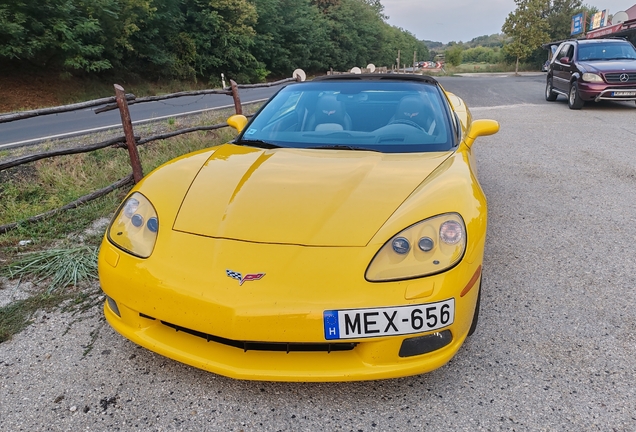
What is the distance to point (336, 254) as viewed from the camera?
1732 millimetres

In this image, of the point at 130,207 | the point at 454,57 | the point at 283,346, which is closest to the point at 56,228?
the point at 130,207

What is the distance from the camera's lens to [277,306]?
63.3 inches

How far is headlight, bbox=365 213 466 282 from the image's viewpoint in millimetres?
1696

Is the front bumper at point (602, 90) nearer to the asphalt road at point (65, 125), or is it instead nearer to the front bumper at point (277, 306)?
the asphalt road at point (65, 125)

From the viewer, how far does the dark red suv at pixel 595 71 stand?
9.73m

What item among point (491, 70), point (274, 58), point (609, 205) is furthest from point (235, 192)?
point (491, 70)

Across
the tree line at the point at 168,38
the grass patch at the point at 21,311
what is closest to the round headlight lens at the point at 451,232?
the grass patch at the point at 21,311

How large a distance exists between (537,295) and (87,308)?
2583mm

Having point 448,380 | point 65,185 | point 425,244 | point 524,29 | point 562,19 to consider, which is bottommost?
point 448,380

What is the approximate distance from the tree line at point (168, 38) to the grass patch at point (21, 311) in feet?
54.3

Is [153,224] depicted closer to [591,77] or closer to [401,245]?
[401,245]

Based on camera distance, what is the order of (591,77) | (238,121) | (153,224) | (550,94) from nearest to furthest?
(153,224), (238,121), (591,77), (550,94)

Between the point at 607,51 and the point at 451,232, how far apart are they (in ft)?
38.0

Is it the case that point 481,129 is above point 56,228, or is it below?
above
